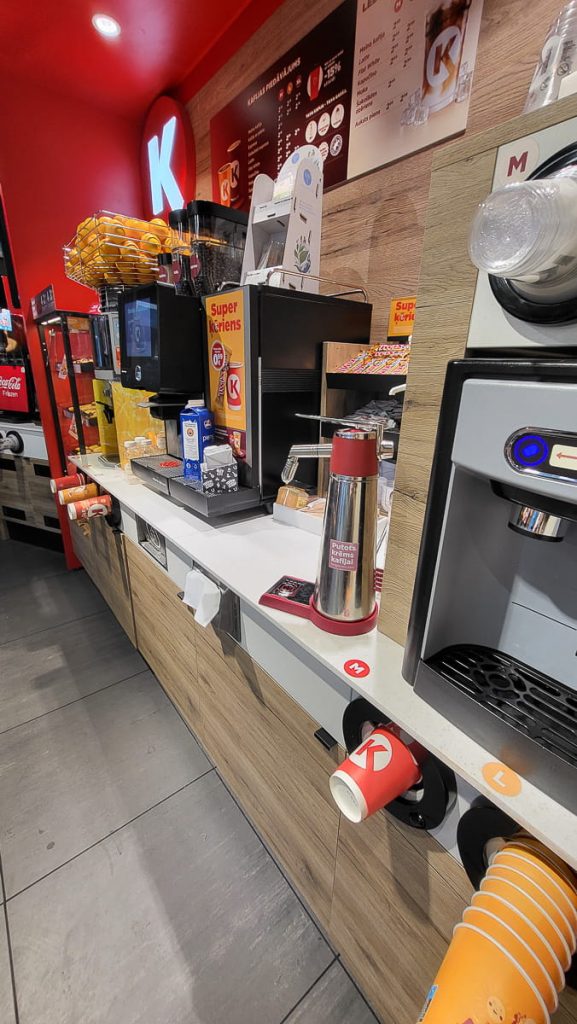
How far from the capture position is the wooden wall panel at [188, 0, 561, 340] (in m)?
0.91

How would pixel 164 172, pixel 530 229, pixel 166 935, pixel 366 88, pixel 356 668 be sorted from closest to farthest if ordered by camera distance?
pixel 530 229 → pixel 356 668 → pixel 166 935 → pixel 366 88 → pixel 164 172

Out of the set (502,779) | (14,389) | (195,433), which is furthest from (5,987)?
(14,389)

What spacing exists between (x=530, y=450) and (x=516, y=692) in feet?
1.00

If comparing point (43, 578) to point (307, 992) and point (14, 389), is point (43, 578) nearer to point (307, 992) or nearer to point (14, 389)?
point (14, 389)

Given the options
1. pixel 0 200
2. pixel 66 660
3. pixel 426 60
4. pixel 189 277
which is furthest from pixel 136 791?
pixel 0 200

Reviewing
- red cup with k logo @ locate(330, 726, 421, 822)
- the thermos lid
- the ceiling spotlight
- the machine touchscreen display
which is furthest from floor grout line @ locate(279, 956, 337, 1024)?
the ceiling spotlight

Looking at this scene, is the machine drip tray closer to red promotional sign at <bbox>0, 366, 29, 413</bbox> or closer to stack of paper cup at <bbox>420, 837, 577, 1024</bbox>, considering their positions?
stack of paper cup at <bbox>420, 837, 577, 1024</bbox>

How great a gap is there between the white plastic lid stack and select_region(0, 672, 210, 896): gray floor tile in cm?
156

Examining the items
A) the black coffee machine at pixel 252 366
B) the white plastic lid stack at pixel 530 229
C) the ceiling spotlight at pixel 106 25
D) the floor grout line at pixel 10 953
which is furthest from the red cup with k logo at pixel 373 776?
the ceiling spotlight at pixel 106 25

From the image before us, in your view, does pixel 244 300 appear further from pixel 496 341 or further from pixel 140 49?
pixel 140 49

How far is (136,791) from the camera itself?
1.30 metres

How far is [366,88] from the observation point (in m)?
1.22

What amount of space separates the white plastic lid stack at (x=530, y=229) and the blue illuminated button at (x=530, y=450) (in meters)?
0.13

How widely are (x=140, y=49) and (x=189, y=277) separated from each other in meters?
1.38
